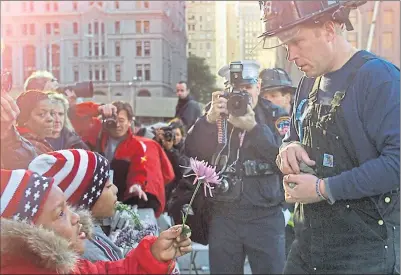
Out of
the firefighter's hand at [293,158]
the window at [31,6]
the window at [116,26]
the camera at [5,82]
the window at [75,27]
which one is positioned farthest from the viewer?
the window at [31,6]

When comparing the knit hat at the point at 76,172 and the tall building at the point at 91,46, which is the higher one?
the tall building at the point at 91,46

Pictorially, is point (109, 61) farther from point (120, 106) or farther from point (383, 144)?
point (383, 144)

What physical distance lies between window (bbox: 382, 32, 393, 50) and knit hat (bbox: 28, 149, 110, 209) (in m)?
19.9

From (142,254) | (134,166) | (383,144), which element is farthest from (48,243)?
(134,166)

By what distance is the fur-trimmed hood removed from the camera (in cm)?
144

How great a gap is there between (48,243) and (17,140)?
1.57m

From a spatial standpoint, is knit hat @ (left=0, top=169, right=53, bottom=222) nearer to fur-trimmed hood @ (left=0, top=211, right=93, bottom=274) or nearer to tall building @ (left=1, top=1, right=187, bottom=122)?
fur-trimmed hood @ (left=0, top=211, right=93, bottom=274)

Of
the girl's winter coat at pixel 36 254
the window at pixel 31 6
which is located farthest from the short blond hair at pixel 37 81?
the window at pixel 31 6

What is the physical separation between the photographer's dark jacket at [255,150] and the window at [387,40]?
60.8 ft

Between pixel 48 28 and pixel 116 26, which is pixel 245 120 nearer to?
pixel 48 28

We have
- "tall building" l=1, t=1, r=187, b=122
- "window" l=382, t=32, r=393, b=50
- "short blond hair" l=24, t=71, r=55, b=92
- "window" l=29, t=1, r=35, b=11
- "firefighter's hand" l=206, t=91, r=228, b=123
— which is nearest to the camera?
"firefighter's hand" l=206, t=91, r=228, b=123

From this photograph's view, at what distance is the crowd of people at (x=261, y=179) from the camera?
165 cm

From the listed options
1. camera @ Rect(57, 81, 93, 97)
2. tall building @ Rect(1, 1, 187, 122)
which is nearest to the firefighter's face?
camera @ Rect(57, 81, 93, 97)

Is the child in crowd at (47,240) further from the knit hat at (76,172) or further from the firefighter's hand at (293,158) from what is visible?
the firefighter's hand at (293,158)
